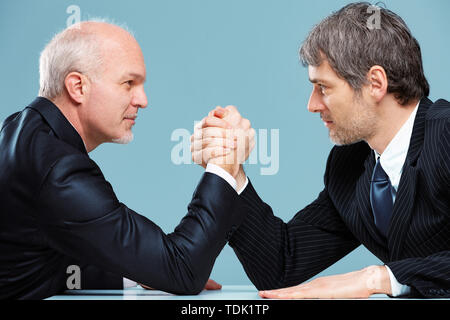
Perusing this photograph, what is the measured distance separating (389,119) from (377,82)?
0.13 metres

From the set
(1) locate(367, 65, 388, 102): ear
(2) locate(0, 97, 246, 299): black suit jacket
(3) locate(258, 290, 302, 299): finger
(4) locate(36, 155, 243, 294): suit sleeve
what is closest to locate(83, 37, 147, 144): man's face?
(2) locate(0, 97, 246, 299): black suit jacket

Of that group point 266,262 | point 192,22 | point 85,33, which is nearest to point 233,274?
point 192,22

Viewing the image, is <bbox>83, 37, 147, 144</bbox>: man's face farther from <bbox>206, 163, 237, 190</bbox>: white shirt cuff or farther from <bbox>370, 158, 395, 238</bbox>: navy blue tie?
<bbox>370, 158, 395, 238</bbox>: navy blue tie

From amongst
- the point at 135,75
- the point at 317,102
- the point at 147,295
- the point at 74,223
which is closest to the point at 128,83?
the point at 135,75

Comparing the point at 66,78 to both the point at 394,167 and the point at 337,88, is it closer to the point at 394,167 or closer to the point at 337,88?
the point at 337,88

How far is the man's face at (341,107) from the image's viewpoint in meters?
2.13

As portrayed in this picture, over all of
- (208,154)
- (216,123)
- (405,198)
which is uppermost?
(216,123)

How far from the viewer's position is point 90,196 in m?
1.48

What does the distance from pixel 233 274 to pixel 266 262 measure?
2130mm

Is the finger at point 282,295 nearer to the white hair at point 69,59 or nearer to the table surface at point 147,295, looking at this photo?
the table surface at point 147,295

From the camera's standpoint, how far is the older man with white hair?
4.85 ft

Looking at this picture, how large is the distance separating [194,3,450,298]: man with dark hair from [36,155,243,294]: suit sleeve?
53cm

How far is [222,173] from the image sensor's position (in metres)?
1.66

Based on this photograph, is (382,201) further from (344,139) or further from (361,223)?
(344,139)
